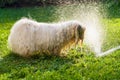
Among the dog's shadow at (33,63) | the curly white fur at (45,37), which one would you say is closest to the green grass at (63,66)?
the dog's shadow at (33,63)

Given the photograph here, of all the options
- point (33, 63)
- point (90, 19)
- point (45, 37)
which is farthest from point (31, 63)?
point (90, 19)

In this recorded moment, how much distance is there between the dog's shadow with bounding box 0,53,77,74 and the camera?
7.68m

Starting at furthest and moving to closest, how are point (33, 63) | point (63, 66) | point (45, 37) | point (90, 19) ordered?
point (90, 19) → point (45, 37) → point (33, 63) → point (63, 66)

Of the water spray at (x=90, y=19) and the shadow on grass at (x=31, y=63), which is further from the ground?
the water spray at (x=90, y=19)

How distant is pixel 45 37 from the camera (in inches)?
329

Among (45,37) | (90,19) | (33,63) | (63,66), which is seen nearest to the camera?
(63,66)

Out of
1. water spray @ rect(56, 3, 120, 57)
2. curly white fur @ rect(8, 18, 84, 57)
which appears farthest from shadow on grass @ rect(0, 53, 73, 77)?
water spray @ rect(56, 3, 120, 57)

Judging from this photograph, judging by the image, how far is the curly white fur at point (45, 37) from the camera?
836cm

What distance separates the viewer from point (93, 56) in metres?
8.45

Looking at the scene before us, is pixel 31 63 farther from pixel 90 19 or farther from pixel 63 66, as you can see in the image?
pixel 90 19

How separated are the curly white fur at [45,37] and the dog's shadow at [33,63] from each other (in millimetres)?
165

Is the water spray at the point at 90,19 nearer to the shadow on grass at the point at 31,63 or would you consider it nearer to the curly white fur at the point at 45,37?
the curly white fur at the point at 45,37

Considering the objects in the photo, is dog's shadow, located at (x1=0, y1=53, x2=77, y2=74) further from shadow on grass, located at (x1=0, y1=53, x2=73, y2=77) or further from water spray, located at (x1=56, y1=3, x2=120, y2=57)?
water spray, located at (x1=56, y1=3, x2=120, y2=57)

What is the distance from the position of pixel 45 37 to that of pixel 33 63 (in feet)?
2.13
